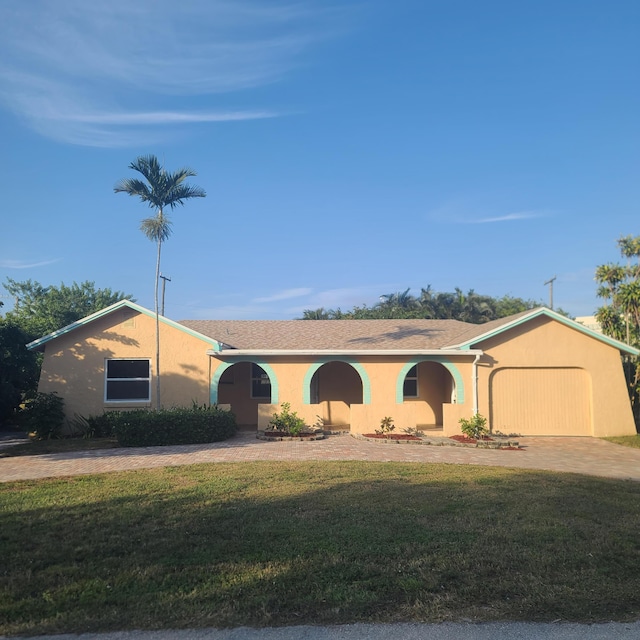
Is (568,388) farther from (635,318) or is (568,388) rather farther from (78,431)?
(78,431)

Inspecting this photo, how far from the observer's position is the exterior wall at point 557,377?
17844 mm

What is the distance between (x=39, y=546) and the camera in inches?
237

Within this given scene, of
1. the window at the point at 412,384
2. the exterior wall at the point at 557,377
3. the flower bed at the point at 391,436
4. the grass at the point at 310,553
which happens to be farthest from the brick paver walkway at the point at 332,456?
the window at the point at 412,384

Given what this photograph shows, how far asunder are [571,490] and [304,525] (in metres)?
4.95

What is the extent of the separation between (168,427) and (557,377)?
12652 millimetres

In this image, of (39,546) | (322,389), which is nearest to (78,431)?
(322,389)

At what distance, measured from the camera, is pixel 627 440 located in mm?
16641

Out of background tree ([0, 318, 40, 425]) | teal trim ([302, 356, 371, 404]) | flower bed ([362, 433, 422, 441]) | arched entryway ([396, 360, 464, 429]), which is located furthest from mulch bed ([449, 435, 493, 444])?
background tree ([0, 318, 40, 425])

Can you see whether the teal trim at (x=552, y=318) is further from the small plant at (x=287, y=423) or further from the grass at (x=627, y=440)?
→ the small plant at (x=287, y=423)

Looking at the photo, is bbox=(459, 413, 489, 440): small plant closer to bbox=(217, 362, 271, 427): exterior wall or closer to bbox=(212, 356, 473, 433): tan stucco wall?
bbox=(212, 356, 473, 433): tan stucco wall

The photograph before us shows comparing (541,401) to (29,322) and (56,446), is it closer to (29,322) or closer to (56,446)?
(56,446)

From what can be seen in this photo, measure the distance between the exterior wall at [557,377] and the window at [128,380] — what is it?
11172 millimetres

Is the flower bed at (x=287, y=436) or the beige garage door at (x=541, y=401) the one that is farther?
the beige garage door at (x=541, y=401)

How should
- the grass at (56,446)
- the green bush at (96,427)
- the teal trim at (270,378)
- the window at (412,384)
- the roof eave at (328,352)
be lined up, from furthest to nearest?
the window at (412,384)
the teal trim at (270,378)
the roof eave at (328,352)
the green bush at (96,427)
the grass at (56,446)
